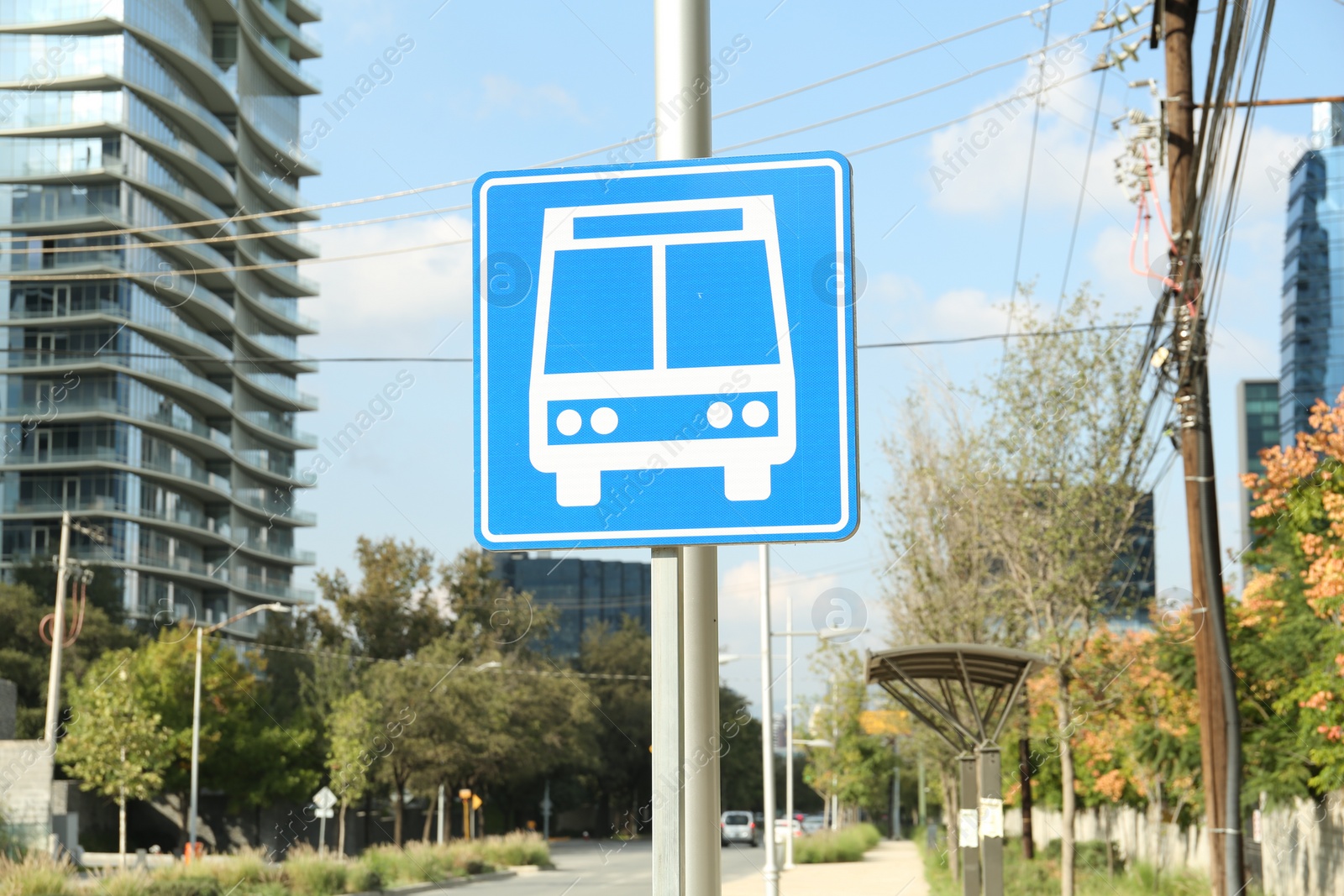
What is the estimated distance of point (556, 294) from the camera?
279 centimetres

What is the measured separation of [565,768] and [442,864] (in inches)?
1478

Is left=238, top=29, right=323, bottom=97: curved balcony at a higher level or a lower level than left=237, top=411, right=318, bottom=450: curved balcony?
higher

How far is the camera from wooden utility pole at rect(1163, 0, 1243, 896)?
13.4 metres

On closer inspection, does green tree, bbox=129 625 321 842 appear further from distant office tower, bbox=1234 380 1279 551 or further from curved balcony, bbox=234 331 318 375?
distant office tower, bbox=1234 380 1279 551

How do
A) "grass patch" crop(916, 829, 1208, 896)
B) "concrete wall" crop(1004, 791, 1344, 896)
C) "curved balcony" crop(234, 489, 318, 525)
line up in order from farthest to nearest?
"curved balcony" crop(234, 489, 318, 525) → "grass patch" crop(916, 829, 1208, 896) → "concrete wall" crop(1004, 791, 1344, 896)

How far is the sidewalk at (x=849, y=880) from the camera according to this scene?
96.7 ft

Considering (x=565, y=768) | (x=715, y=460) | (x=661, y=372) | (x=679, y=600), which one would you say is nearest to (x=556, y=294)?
(x=661, y=372)

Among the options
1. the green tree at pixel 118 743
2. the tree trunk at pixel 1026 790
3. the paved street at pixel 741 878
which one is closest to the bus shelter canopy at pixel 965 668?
the tree trunk at pixel 1026 790

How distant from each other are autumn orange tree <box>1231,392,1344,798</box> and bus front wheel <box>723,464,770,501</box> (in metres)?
11.6

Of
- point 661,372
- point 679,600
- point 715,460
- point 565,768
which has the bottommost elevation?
point 565,768

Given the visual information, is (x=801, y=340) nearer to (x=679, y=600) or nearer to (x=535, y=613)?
(x=679, y=600)

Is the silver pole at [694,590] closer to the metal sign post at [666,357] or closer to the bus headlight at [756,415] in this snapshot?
the metal sign post at [666,357]

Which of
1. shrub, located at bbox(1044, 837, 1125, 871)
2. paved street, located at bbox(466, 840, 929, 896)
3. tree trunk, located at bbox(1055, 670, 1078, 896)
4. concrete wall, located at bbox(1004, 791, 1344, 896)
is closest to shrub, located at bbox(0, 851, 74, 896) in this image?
paved street, located at bbox(466, 840, 929, 896)

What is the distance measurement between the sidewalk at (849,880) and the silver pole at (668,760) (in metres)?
26.0
